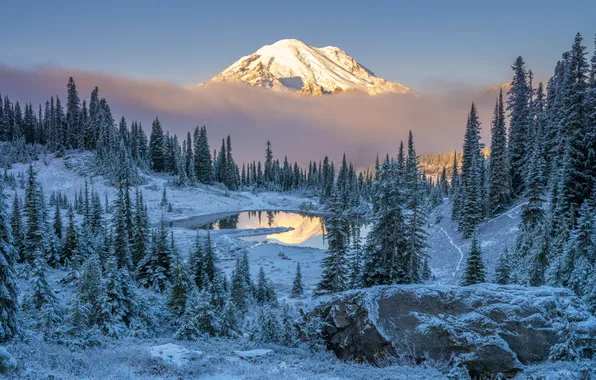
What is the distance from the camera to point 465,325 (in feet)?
30.9

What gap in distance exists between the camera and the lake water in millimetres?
63369

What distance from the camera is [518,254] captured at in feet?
92.3

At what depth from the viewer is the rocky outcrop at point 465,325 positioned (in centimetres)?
848

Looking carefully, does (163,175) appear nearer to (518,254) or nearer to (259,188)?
(259,188)

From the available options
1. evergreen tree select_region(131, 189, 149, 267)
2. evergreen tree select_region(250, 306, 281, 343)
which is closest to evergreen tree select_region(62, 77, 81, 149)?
evergreen tree select_region(131, 189, 149, 267)

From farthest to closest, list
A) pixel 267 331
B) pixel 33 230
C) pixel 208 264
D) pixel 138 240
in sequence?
1. pixel 138 240
2. pixel 33 230
3. pixel 208 264
4. pixel 267 331

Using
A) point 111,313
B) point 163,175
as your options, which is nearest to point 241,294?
point 111,313

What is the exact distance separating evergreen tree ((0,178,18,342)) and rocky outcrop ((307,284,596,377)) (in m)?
11.2

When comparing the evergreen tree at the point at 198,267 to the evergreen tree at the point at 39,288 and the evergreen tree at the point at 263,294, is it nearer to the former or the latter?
the evergreen tree at the point at 263,294

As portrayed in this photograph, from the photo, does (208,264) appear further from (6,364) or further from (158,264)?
(6,364)

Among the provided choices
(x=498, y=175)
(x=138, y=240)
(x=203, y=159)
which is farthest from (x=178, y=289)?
(x=203, y=159)

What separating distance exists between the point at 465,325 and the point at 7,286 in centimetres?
1620

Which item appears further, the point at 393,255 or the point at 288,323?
the point at 393,255

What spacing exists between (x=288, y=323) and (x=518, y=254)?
24.4 metres
